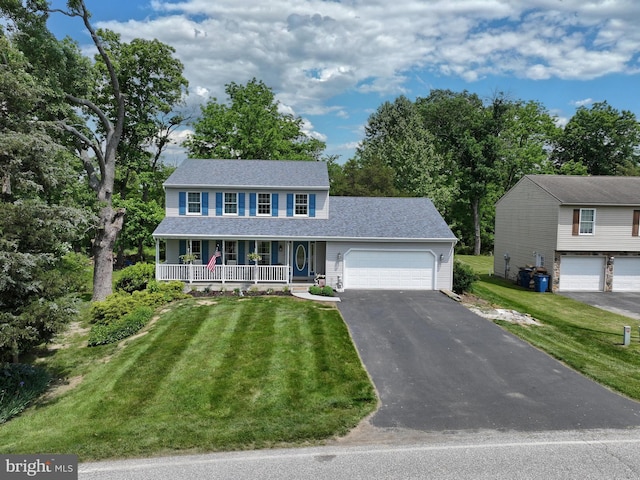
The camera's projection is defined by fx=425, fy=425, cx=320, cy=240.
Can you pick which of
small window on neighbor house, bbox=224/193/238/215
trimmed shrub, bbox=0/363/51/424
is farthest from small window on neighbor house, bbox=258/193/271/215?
trimmed shrub, bbox=0/363/51/424

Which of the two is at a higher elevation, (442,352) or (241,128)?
(241,128)

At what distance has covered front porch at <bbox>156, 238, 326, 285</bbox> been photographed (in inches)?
848

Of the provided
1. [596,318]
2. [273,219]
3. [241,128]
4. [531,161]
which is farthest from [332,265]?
[531,161]

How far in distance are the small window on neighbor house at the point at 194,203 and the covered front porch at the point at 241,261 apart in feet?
6.12

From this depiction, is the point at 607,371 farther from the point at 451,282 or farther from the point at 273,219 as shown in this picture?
the point at 273,219

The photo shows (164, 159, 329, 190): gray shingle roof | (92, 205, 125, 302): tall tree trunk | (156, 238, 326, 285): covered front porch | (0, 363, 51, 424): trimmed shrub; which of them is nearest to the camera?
(0, 363, 51, 424): trimmed shrub

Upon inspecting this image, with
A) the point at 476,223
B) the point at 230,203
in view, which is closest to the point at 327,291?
the point at 230,203

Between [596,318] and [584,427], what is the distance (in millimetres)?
11436

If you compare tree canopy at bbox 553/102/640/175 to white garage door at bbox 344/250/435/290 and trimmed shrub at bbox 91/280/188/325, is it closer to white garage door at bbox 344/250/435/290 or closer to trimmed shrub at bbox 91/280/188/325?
white garage door at bbox 344/250/435/290

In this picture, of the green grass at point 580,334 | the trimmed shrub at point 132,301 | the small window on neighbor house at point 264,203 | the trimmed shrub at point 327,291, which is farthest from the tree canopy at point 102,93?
the green grass at point 580,334

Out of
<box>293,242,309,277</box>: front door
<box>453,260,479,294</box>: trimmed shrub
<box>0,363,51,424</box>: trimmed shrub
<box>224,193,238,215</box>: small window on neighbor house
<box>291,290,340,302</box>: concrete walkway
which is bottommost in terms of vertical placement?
<box>0,363,51,424</box>: trimmed shrub

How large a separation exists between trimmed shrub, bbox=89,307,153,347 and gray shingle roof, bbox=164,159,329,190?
8987 mm

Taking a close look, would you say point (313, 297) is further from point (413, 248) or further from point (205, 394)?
point (205, 394)

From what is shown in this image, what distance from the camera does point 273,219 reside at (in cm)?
2339
